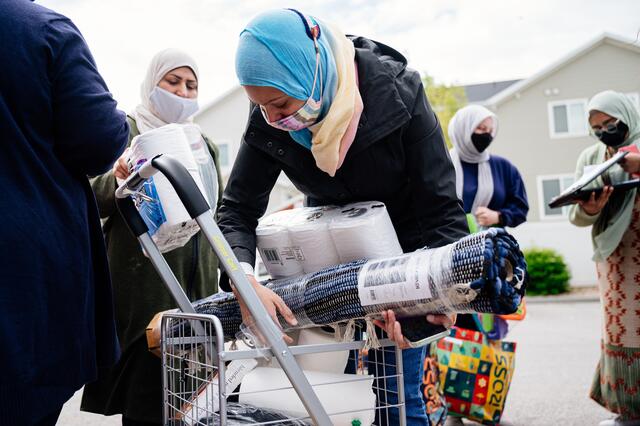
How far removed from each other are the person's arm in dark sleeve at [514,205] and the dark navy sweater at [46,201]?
3.94m

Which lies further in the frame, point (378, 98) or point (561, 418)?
point (561, 418)

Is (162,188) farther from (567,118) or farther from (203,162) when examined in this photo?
(567,118)

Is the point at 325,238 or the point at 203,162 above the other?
the point at 203,162

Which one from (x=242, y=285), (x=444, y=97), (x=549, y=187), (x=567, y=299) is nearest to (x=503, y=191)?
(x=242, y=285)

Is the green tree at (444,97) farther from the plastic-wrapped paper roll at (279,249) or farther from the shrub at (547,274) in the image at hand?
the plastic-wrapped paper roll at (279,249)

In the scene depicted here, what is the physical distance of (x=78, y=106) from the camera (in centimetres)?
212

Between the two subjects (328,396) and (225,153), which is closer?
(328,396)

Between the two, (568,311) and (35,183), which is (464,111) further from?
(568,311)

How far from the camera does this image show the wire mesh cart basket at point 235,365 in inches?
82.9

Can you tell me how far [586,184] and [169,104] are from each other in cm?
245

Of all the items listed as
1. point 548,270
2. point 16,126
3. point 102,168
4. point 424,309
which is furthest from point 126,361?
point 548,270

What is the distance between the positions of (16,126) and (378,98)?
1.18 meters

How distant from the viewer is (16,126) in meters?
2.04

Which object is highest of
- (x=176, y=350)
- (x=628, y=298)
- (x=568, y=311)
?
(x=176, y=350)
